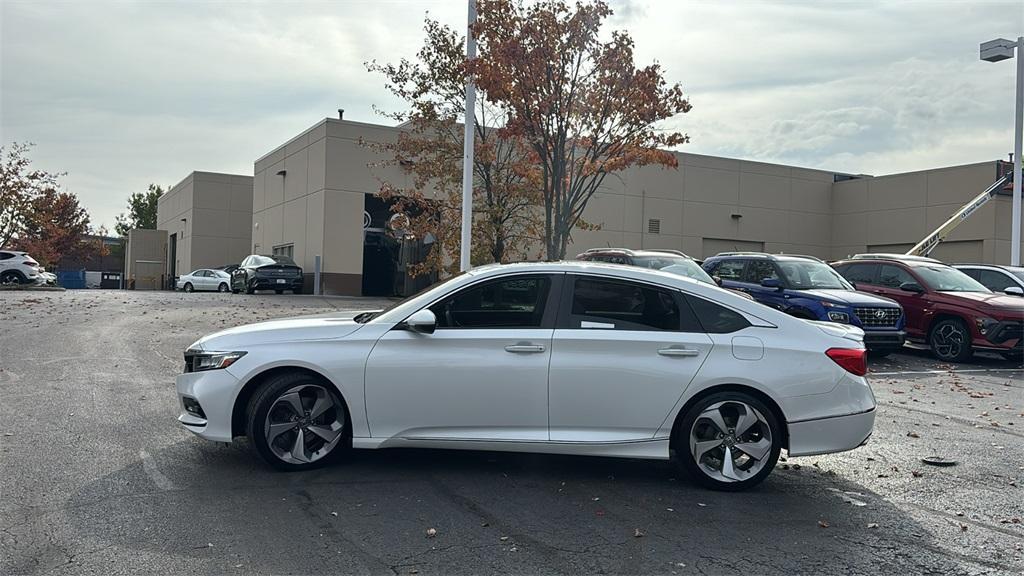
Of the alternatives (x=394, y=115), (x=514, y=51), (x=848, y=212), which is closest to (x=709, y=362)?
(x=514, y=51)

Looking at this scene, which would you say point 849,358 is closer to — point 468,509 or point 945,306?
point 468,509

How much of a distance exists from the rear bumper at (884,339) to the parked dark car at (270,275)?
22.5 m

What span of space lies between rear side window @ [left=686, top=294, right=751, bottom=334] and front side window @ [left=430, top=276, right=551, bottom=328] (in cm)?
106

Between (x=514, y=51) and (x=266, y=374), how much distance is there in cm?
933

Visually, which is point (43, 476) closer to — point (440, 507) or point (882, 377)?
point (440, 507)

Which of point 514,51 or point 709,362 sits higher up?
point 514,51

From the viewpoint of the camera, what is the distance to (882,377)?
12180 millimetres

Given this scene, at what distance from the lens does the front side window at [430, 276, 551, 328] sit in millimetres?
5734

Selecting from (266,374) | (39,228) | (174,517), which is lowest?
(174,517)

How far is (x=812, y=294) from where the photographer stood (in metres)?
13.5

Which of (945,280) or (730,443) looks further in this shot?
(945,280)

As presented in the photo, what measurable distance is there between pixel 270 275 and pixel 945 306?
75.9 feet

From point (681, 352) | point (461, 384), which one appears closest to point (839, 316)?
point (681, 352)

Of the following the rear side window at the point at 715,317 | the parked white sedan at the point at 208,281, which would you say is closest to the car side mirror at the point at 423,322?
the rear side window at the point at 715,317
